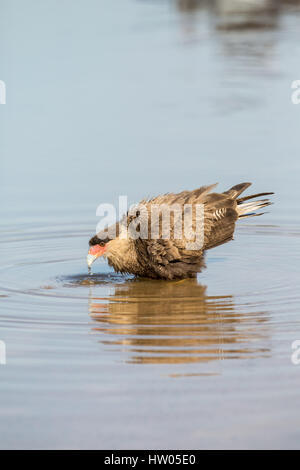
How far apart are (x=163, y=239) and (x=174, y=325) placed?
5.43 feet

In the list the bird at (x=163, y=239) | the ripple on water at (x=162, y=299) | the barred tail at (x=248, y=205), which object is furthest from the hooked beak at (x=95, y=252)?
the barred tail at (x=248, y=205)

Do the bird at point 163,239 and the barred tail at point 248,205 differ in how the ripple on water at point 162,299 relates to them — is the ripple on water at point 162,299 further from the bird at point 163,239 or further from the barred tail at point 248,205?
the barred tail at point 248,205

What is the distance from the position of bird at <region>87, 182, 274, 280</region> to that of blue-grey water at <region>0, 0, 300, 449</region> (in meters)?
0.20

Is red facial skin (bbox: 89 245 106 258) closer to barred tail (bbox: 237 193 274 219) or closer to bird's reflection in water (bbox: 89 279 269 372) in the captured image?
bird's reflection in water (bbox: 89 279 269 372)

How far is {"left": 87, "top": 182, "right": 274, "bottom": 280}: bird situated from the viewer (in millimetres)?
9453

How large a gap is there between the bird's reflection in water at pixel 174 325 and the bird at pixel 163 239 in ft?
0.63

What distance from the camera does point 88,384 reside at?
21.2 feet

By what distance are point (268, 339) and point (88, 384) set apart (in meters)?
1.68

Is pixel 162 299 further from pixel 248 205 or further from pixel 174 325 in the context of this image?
A: pixel 248 205

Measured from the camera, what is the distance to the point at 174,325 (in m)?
7.92

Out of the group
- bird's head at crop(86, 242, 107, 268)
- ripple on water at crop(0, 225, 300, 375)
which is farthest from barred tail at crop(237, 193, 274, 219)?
bird's head at crop(86, 242, 107, 268)

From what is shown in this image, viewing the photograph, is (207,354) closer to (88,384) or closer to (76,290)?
(88,384)

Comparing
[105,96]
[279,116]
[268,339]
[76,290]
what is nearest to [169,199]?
[76,290]

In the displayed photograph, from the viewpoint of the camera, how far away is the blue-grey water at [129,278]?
19.9 ft
